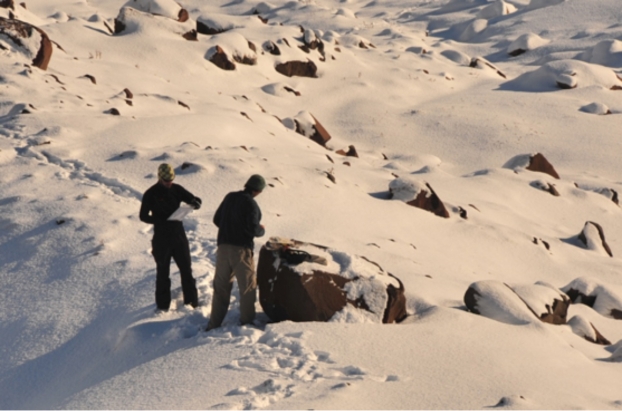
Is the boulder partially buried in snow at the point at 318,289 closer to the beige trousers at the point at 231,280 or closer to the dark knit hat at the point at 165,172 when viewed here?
the beige trousers at the point at 231,280

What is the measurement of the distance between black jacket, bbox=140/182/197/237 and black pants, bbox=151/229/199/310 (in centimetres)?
7

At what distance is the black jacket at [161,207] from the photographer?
668 cm

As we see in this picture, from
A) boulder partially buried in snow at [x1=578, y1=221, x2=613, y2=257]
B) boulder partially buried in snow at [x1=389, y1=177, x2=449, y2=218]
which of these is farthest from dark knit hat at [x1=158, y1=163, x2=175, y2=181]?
boulder partially buried in snow at [x1=578, y1=221, x2=613, y2=257]

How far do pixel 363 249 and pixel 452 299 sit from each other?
5.20 feet

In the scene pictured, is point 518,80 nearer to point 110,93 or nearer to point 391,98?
point 391,98

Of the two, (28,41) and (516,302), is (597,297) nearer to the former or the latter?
(516,302)

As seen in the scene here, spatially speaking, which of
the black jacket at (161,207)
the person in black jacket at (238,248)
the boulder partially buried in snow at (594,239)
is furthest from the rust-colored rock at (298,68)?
the person in black jacket at (238,248)

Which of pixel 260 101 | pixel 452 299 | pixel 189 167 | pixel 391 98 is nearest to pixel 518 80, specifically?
pixel 391 98

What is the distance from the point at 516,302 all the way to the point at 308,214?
140 inches

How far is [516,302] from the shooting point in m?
7.69

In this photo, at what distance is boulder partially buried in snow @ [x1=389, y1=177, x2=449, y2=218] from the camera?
12.4 meters

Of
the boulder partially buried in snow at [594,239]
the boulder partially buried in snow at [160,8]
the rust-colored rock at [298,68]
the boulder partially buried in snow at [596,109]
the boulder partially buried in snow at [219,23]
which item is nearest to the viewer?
the boulder partially buried in snow at [594,239]

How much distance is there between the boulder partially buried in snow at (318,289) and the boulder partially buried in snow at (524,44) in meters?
25.2

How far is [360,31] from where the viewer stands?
33344 mm
